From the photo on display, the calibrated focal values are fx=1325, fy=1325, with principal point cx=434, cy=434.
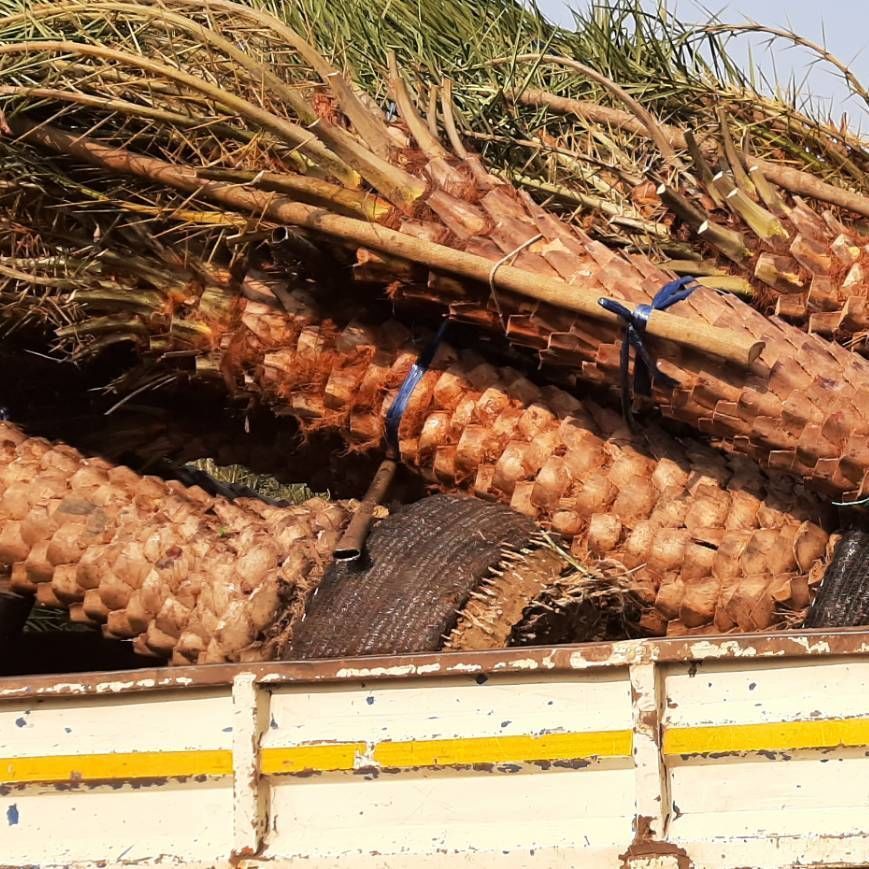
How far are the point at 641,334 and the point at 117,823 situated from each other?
169 cm

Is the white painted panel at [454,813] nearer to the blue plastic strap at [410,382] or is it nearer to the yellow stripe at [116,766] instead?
the yellow stripe at [116,766]

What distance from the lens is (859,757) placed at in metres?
2.50

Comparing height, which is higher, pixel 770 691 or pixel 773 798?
pixel 770 691

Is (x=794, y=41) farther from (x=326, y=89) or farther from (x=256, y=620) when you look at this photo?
(x=256, y=620)

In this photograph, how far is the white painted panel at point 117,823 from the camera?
2.72 m

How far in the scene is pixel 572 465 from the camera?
3.55 metres

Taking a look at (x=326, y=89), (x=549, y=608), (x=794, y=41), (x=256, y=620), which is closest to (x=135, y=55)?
(x=326, y=89)

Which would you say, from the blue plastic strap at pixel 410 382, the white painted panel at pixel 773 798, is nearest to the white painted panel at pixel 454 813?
the white painted panel at pixel 773 798

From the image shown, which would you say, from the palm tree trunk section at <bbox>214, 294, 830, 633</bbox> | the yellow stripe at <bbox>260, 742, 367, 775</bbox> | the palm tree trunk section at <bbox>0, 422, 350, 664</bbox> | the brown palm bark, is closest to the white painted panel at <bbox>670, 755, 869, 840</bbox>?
the yellow stripe at <bbox>260, 742, 367, 775</bbox>

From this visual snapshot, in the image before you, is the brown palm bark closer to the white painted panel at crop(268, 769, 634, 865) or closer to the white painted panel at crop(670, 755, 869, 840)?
the white painted panel at crop(670, 755, 869, 840)

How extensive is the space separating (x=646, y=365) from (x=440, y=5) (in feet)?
7.92

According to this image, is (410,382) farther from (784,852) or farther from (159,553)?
(784,852)

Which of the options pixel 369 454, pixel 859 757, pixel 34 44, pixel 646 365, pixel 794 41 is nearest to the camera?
pixel 859 757

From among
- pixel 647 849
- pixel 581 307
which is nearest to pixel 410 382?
pixel 581 307
